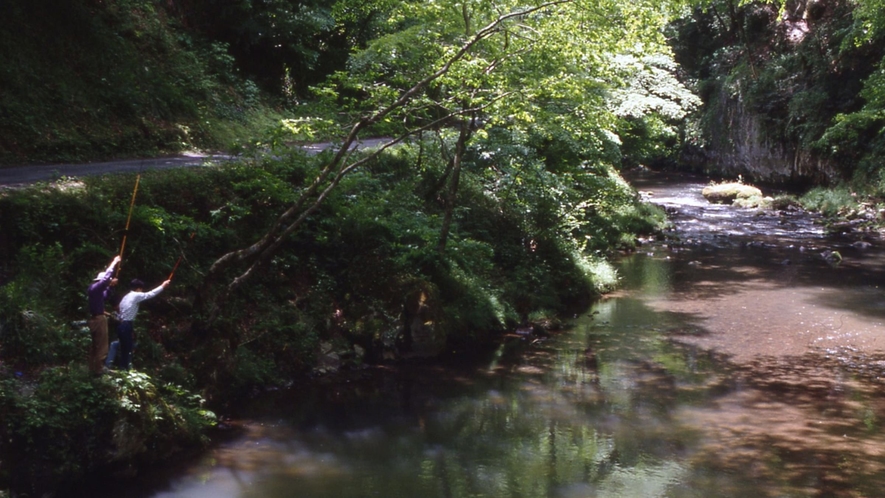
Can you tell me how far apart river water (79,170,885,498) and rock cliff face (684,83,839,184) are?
58.3 ft

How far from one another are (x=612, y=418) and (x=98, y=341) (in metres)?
6.90

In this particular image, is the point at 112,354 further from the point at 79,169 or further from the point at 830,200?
the point at 830,200

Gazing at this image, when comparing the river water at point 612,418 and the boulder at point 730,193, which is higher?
the boulder at point 730,193

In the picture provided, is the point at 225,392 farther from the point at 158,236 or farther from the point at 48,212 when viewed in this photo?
the point at 48,212

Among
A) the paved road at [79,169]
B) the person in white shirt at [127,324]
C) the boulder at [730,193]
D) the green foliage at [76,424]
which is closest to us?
the green foliage at [76,424]

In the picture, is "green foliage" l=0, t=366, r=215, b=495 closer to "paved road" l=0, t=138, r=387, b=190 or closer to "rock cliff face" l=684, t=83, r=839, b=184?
"paved road" l=0, t=138, r=387, b=190

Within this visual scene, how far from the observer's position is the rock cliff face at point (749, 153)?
3366 cm

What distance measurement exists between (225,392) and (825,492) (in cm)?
789

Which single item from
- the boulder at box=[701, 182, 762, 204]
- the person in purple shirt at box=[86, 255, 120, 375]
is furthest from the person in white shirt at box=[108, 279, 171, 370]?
the boulder at box=[701, 182, 762, 204]

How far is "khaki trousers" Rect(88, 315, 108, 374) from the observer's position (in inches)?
342

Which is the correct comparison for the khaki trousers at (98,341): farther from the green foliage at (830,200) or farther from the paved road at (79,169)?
Result: the green foliage at (830,200)

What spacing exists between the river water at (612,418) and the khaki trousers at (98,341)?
1442 millimetres

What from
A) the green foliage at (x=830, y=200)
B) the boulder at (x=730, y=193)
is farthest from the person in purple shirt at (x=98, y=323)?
the boulder at (x=730, y=193)

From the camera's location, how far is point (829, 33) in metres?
31.4
